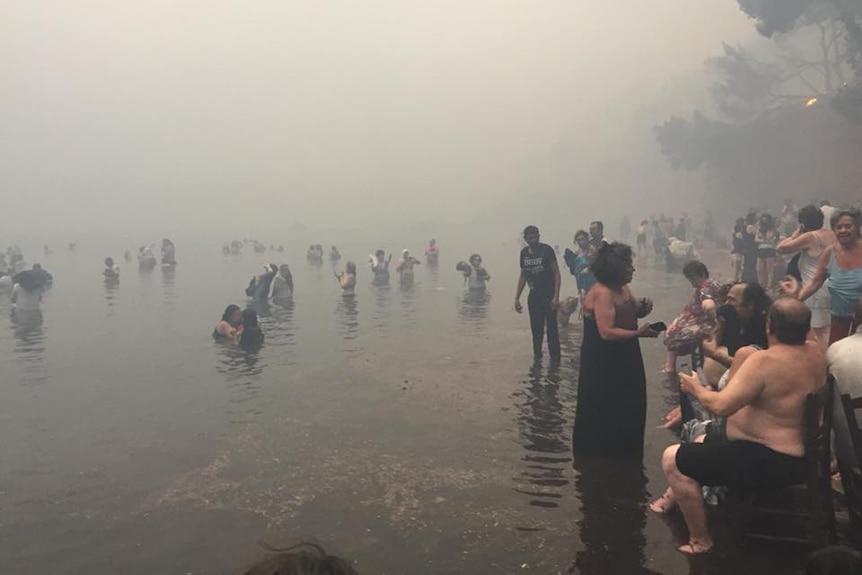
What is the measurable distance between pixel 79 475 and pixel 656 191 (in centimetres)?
11952

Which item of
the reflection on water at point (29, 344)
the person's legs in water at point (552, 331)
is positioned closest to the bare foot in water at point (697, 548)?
the person's legs in water at point (552, 331)

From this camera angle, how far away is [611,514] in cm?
486

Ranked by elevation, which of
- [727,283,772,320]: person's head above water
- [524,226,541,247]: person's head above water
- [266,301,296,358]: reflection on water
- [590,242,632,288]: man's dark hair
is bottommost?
[266,301,296,358]: reflection on water

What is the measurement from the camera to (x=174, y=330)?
15.2 meters

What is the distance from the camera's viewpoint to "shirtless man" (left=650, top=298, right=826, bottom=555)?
3.71 meters

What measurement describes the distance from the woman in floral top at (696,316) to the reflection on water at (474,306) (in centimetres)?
679

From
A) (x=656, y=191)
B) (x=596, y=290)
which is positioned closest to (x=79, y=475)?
(x=596, y=290)

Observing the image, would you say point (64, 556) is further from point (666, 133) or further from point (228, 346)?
point (666, 133)

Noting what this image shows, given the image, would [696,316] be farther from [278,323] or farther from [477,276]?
[477,276]

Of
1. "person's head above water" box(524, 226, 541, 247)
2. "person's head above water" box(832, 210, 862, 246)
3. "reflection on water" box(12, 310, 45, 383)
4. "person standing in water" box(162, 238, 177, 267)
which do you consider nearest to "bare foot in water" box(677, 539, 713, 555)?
"person's head above water" box(832, 210, 862, 246)

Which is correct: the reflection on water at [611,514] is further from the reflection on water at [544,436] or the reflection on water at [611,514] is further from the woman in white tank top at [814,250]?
the woman in white tank top at [814,250]

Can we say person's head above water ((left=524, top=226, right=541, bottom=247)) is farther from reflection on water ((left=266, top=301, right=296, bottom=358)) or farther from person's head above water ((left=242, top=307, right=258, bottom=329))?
person's head above water ((left=242, top=307, right=258, bottom=329))

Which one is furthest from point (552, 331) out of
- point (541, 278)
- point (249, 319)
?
point (249, 319)

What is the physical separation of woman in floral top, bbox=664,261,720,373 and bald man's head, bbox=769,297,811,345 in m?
3.95
